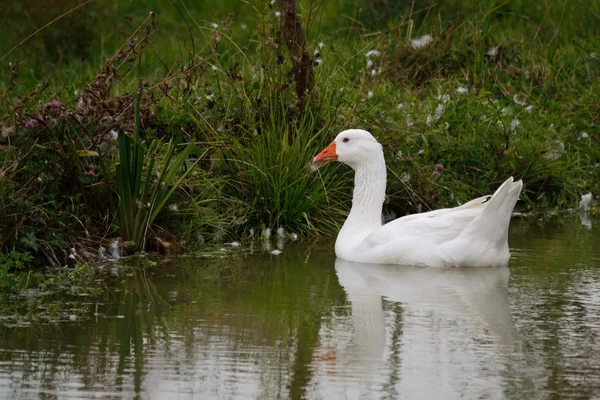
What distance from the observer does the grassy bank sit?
368 inches

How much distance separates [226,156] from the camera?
35.2ft

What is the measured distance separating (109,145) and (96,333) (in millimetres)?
3116

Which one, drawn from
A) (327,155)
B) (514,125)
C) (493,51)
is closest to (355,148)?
(327,155)

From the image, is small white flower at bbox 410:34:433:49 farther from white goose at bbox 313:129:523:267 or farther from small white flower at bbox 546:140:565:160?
white goose at bbox 313:129:523:267

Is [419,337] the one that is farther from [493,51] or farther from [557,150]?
[493,51]

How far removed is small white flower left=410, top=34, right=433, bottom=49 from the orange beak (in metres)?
4.57

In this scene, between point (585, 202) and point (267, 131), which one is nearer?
point (267, 131)

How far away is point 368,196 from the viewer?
1005 centimetres

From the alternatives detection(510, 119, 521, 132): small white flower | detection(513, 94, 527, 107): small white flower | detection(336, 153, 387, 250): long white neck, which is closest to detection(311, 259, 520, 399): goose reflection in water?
detection(336, 153, 387, 250): long white neck

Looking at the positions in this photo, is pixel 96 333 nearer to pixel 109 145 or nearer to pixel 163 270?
pixel 163 270

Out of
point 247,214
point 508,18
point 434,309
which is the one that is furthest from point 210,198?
point 508,18

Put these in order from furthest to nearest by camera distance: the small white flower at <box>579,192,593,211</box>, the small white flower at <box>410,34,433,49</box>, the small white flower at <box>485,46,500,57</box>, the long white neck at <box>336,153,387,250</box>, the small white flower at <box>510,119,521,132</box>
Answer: the small white flower at <box>485,46,500,57</box> → the small white flower at <box>410,34,433,49</box> → the small white flower at <box>510,119,521,132</box> → the small white flower at <box>579,192,593,211</box> → the long white neck at <box>336,153,387,250</box>

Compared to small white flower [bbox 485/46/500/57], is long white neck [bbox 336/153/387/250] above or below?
below

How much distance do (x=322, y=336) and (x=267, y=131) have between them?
13.3ft
